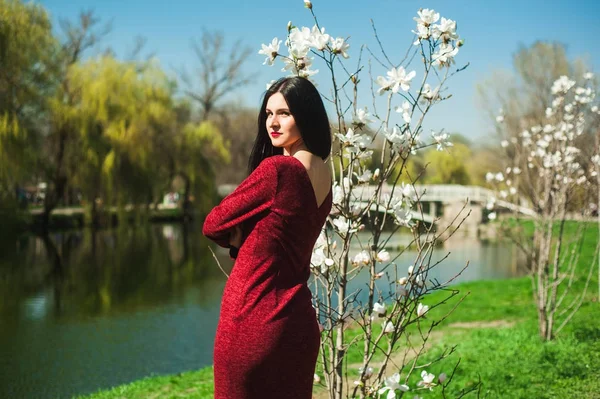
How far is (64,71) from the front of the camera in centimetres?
1930

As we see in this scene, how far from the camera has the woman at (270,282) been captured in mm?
1593

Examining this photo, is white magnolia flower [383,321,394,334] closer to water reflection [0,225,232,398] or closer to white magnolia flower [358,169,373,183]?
white magnolia flower [358,169,373,183]

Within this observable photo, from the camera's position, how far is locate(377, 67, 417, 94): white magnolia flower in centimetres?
214

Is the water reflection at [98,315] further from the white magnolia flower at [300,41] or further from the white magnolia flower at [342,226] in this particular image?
the white magnolia flower at [300,41]

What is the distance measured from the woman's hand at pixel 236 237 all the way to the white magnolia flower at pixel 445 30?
1.02m

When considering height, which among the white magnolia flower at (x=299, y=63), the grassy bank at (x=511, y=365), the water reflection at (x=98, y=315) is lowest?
the water reflection at (x=98, y=315)

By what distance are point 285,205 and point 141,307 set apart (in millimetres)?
8129

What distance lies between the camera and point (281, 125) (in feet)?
5.71

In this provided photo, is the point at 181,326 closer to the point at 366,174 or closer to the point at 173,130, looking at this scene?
the point at 366,174

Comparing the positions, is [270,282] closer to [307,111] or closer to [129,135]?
[307,111]

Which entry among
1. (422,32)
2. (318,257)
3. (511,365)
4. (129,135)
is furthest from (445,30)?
(129,135)

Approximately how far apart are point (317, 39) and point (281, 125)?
1.55 feet

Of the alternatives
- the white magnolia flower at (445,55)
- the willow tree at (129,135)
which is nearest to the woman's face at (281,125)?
the white magnolia flower at (445,55)

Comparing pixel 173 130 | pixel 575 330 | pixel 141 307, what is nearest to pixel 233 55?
pixel 173 130
